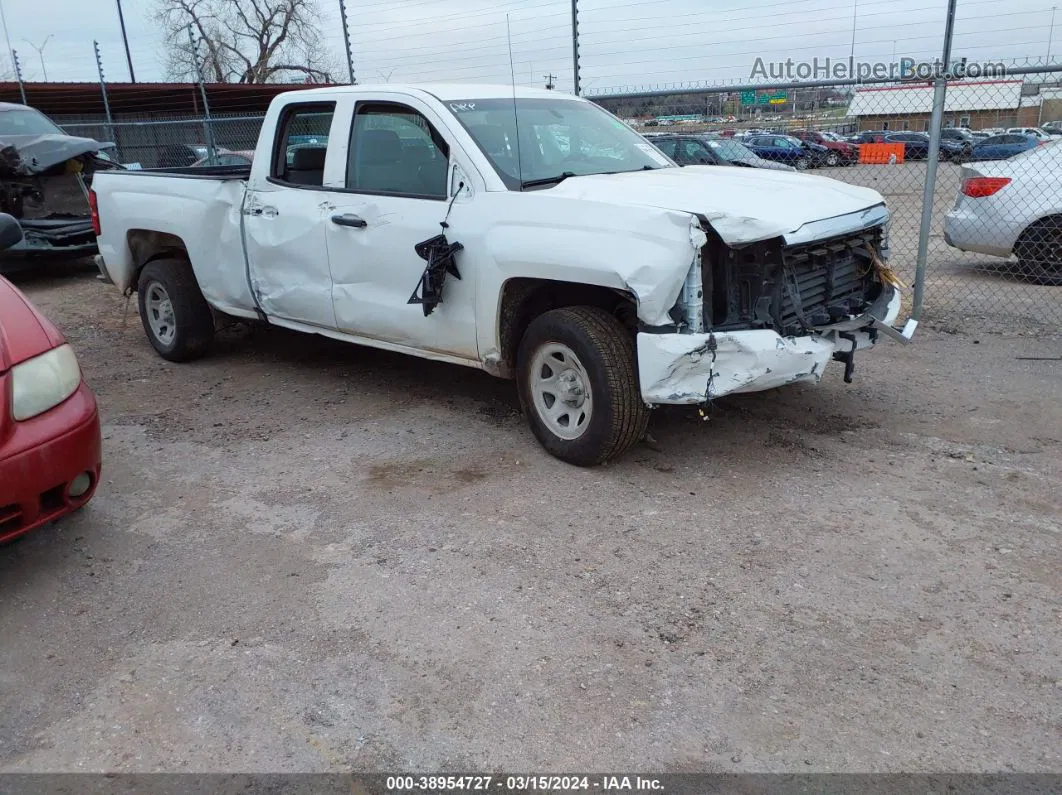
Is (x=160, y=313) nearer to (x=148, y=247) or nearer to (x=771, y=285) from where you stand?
(x=148, y=247)

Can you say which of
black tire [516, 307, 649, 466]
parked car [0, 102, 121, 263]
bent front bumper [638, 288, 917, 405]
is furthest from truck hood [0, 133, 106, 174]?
bent front bumper [638, 288, 917, 405]

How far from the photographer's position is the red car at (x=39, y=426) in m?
3.38

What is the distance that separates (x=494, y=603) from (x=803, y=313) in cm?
211

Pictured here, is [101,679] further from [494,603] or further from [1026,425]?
[1026,425]

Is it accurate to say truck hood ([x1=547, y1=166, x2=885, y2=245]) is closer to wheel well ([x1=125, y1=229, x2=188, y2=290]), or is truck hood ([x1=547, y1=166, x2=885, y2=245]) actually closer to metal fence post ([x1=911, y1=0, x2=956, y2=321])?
metal fence post ([x1=911, y1=0, x2=956, y2=321])

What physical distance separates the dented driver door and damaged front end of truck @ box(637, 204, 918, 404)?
4.00ft

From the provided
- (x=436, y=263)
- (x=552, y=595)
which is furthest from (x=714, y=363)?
(x=436, y=263)

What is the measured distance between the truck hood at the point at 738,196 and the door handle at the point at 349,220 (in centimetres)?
119

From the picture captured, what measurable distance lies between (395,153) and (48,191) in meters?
7.12

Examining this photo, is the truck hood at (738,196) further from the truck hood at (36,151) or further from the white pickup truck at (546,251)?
the truck hood at (36,151)

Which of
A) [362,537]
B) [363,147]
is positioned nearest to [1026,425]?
[362,537]

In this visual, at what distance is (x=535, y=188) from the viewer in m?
4.71

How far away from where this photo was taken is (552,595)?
11.4ft

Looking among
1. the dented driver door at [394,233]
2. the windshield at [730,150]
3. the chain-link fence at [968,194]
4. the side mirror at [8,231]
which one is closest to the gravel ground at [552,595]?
the dented driver door at [394,233]
